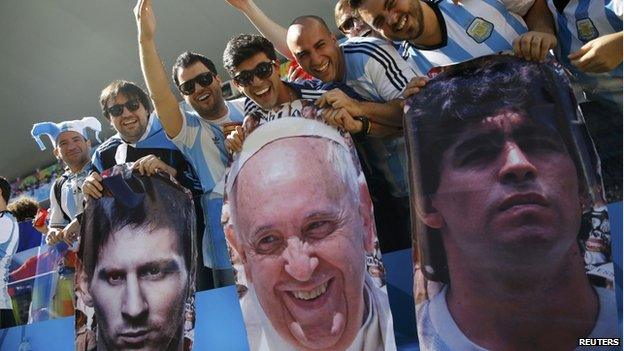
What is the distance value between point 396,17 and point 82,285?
1.94 m

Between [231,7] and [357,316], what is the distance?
1656mm

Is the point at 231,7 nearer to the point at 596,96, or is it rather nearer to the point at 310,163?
the point at 310,163

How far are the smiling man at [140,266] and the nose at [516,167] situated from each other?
1.43m

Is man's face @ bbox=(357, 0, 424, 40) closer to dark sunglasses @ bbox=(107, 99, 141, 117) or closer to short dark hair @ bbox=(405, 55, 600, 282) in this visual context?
short dark hair @ bbox=(405, 55, 600, 282)

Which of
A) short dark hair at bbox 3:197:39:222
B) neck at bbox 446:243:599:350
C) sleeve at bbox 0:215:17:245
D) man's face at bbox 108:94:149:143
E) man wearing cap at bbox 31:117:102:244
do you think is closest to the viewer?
neck at bbox 446:243:599:350

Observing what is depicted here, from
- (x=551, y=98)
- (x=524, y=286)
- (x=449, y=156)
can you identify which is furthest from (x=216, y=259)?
(x=551, y=98)

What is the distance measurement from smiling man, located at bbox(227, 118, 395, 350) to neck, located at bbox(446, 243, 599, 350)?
0.32 meters

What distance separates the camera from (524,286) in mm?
1782

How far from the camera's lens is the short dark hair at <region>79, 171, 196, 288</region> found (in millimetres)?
2584

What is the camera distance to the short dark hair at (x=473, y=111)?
6.04 ft

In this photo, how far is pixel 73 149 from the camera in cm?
311

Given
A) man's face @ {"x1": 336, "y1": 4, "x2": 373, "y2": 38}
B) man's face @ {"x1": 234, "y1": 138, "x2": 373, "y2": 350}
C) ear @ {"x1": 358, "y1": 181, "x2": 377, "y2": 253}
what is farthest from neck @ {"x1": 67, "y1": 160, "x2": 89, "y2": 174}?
ear @ {"x1": 358, "y1": 181, "x2": 377, "y2": 253}

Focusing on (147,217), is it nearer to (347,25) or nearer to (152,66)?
(152,66)

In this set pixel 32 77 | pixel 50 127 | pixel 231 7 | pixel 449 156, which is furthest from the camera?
pixel 32 77
